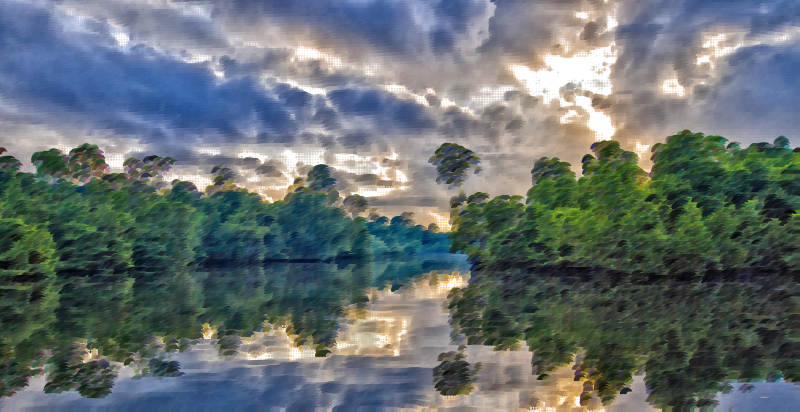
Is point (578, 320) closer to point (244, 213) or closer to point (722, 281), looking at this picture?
point (722, 281)

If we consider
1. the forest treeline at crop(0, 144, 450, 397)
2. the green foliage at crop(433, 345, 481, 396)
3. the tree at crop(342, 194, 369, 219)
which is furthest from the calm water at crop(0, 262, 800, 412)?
the tree at crop(342, 194, 369, 219)

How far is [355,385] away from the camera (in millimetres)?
11031

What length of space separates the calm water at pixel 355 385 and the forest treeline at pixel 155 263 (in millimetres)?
338

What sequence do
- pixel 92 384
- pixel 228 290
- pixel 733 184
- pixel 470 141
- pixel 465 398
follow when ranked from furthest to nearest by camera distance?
pixel 228 290 < pixel 733 184 < pixel 470 141 < pixel 92 384 < pixel 465 398

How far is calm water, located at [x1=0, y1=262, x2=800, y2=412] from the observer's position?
10.6 metres

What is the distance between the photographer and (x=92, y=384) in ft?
37.0

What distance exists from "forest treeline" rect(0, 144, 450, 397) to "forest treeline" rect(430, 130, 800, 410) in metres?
2.18

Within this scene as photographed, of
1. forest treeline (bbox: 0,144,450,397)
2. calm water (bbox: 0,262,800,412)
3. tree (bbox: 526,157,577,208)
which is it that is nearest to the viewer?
calm water (bbox: 0,262,800,412)

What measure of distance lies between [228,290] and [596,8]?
11.5m

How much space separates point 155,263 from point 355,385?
771 centimetres

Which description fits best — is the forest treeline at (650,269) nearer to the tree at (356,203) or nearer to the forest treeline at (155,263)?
the tree at (356,203)

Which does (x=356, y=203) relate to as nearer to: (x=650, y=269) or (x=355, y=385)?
(x=355, y=385)

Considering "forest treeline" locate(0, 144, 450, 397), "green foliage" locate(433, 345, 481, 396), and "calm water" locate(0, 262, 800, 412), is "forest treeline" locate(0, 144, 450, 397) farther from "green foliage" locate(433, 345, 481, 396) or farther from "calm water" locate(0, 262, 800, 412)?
"green foliage" locate(433, 345, 481, 396)

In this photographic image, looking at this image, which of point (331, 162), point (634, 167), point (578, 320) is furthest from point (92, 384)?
point (634, 167)
